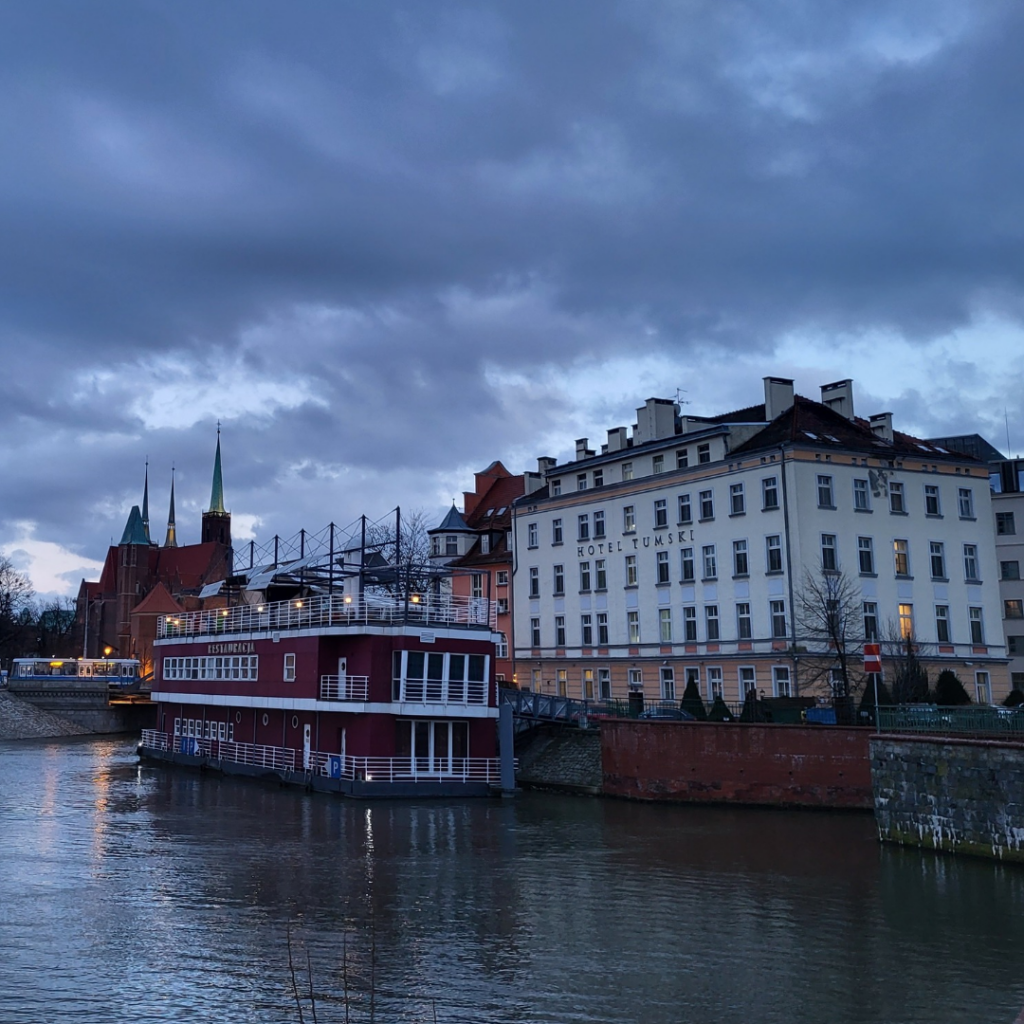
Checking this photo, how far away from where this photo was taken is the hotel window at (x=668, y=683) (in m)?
57.2

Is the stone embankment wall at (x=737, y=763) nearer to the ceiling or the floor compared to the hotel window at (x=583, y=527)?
nearer to the floor

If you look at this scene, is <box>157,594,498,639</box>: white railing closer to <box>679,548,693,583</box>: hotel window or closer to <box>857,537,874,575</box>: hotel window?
<box>679,548,693,583</box>: hotel window

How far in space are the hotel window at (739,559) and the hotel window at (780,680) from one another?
16.3 feet

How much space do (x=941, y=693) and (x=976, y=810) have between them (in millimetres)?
16796

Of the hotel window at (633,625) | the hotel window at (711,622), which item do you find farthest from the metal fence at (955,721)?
the hotel window at (633,625)

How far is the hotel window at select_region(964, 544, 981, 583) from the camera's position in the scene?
56438 mm

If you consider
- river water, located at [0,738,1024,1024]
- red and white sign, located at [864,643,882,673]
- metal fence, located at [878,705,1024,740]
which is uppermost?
red and white sign, located at [864,643,882,673]

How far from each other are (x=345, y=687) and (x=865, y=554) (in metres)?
25.0

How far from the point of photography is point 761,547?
175ft

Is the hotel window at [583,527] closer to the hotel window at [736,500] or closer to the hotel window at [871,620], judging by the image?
the hotel window at [736,500]

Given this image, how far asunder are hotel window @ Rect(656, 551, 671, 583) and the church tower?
5150 inches

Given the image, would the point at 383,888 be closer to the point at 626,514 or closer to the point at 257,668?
the point at 257,668

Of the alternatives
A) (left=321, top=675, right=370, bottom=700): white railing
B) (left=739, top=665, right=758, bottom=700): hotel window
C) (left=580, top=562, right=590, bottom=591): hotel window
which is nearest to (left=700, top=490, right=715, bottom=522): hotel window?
(left=739, top=665, right=758, bottom=700): hotel window

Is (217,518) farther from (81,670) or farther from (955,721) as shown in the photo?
(955,721)
